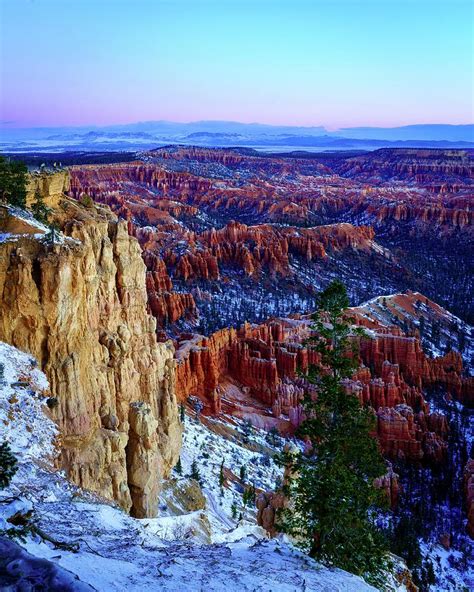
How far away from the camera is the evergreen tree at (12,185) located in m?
18.4

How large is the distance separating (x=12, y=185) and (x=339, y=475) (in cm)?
1484

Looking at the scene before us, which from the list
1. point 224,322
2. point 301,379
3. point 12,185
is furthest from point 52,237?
point 224,322

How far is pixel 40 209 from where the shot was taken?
1869 cm

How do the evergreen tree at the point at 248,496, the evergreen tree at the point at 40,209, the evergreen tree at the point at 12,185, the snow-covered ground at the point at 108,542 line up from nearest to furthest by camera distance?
the snow-covered ground at the point at 108,542 < the evergreen tree at the point at 40,209 < the evergreen tree at the point at 12,185 < the evergreen tree at the point at 248,496

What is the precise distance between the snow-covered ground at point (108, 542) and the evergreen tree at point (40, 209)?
5.82 metres

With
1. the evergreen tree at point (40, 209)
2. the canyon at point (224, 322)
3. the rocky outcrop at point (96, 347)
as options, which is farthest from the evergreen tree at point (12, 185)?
the rocky outcrop at point (96, 347)

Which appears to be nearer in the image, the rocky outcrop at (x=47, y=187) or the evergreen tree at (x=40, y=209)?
the evergreen tree at (x=40, y=209)

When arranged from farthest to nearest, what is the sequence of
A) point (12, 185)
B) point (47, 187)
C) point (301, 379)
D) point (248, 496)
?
point (301, 379)
point (248, 496)
point (47, 187)
point (12, 185)

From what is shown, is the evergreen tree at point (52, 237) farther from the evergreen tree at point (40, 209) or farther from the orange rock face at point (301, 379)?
the orange rock face at point (301, 379)

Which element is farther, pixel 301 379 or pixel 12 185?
pixel 301 379

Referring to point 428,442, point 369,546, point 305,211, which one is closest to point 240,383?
point 428,442

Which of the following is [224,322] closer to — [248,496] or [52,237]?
[248,496]

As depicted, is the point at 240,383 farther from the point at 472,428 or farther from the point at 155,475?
the point at 155,475

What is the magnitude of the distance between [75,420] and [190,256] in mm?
55872
